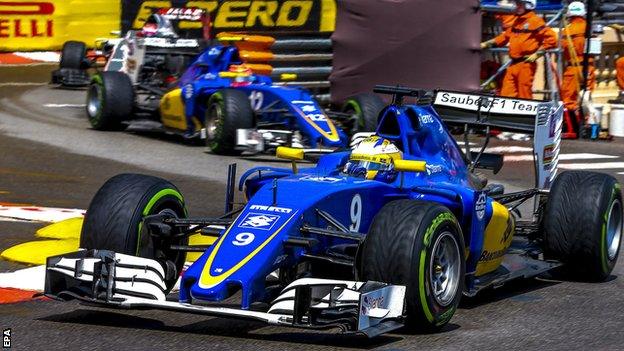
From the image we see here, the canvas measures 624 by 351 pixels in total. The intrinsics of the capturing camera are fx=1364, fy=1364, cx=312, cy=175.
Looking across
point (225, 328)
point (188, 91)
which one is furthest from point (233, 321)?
point (188, 91)

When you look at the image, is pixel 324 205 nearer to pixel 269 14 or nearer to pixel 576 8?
pixel 576 8

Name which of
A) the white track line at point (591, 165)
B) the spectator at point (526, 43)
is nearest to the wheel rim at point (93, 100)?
the spectator at point (526, 43)

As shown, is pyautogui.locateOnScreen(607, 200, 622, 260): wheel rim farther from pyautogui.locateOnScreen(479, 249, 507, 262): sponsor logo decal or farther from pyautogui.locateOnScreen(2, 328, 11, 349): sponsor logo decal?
pyautogui.locateOnScreen(2, 328, 11, 349): sponsor logo decal

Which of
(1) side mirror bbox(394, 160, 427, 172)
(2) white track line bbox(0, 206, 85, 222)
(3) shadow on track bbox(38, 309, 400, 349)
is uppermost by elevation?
(1) side mirror bbox(394, 160, 427, 172)

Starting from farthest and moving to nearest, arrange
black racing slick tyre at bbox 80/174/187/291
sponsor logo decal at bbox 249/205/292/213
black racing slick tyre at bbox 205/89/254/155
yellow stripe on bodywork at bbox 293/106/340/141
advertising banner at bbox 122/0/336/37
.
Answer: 1. advertising banner at bbox 122/0/336/37
2. black racing slick tyre at bbox 205/89/254/155
3. yellow stripe on bodywork at bbox 293/106/340/141
4. black racing slick tyre at bbox 80/174/187/291
5. sponsor logo decal at bbox 249/205/292/213

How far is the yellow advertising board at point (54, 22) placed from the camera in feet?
79.5

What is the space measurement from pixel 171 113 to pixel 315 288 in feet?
35.7

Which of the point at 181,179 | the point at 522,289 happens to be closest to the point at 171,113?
the point at 181,179

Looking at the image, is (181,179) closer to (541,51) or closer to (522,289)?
(522,289)

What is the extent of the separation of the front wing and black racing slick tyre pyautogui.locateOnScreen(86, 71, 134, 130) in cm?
1047

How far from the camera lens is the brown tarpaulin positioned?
20.0 meters

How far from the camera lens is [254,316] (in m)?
7.12

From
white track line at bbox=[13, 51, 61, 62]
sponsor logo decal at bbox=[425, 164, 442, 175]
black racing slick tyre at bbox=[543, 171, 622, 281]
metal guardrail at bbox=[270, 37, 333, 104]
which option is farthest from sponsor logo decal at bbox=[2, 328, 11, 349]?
white track line at bbox=[13, 51, 61, 62]

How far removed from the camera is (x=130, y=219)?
8.05 metres
